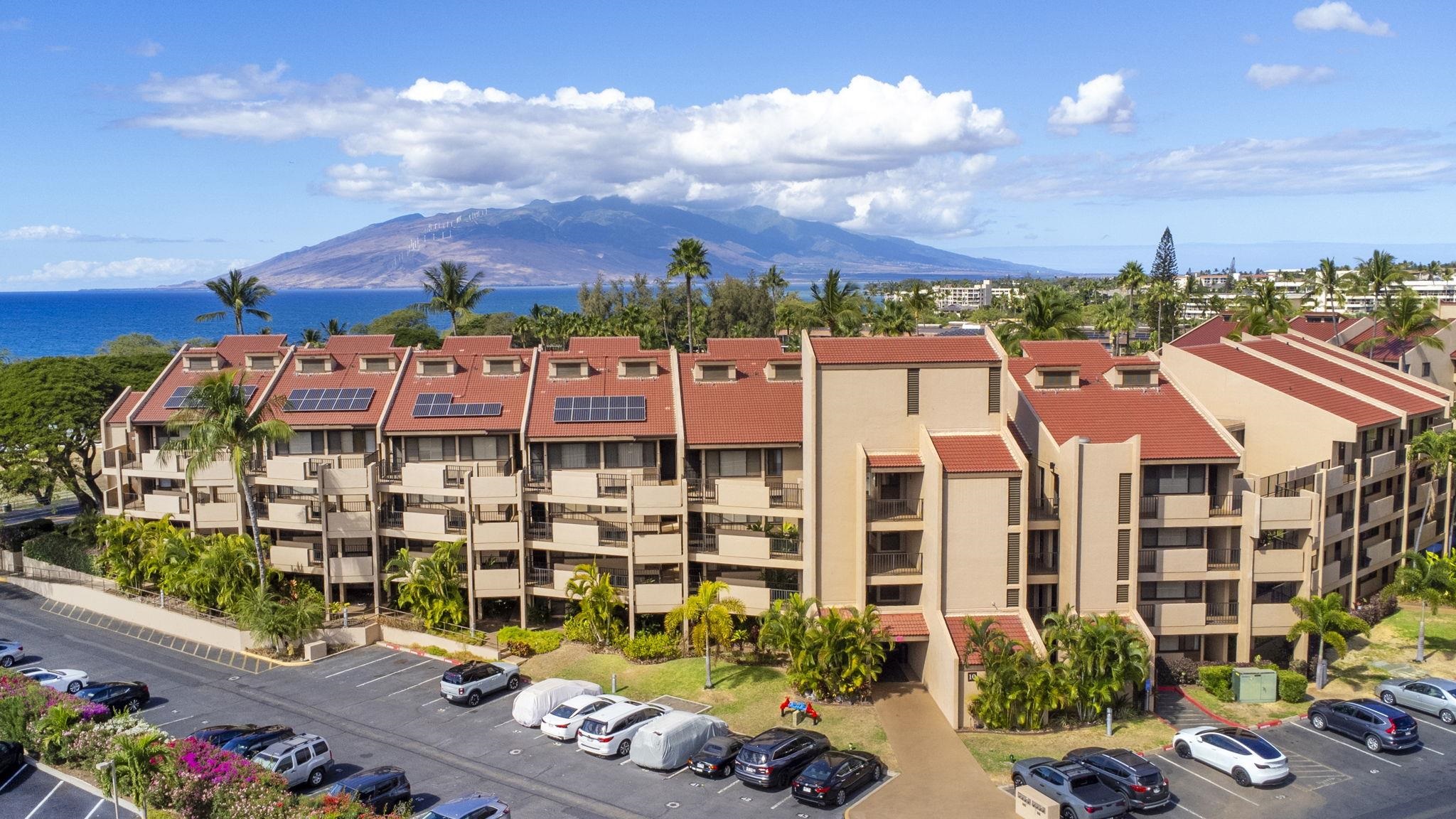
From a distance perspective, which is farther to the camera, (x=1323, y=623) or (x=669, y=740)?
(x=1323, y=623)

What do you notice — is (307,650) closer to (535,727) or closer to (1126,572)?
(535,727)

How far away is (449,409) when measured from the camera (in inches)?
2074

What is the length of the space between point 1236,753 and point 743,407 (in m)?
26.0

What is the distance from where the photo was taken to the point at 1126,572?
42.8 m

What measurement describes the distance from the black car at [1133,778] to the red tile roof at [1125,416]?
1476 cm

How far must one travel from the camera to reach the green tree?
2422 inches

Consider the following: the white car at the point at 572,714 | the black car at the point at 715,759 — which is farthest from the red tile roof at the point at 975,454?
the white car at the point at 572,714

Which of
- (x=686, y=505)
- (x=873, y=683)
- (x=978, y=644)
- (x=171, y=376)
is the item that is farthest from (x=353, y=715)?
(x=171, y=376)

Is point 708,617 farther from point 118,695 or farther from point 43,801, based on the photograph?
point 118,695

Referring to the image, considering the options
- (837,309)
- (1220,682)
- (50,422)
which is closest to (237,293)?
(50,422)

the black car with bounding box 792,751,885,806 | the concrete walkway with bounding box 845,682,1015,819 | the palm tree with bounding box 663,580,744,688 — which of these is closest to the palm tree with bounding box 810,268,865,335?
the palm tree with bounding box 663,580,744,688

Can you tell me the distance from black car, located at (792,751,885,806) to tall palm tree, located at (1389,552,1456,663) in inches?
1139

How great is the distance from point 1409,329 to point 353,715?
7544 cm

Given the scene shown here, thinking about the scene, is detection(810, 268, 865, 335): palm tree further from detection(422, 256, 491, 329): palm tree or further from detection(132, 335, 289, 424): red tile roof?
detection(132, 335, 289, 424): red tile roof
